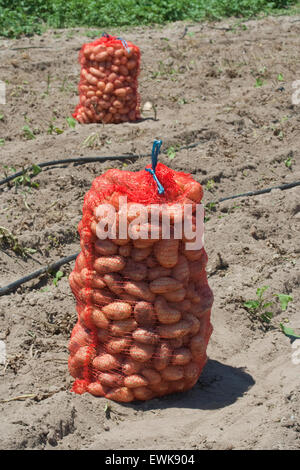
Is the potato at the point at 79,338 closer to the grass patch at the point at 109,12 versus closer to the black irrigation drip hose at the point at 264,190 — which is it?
the black irrigation drip hose at the point at 264,190

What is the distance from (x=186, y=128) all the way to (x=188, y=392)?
14.2 ft

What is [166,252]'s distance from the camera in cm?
335

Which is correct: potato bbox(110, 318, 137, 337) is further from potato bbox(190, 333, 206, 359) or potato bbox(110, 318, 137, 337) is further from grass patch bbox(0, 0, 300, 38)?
grass patch bbox(0, 0, 300, 38)

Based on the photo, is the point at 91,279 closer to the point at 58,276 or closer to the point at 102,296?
the point at 102,296

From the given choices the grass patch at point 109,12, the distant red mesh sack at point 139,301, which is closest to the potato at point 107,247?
the distant red mesh sack at point 139,301

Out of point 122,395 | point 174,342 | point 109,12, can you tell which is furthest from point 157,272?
point 109,12

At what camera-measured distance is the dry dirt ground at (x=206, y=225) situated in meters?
3.40

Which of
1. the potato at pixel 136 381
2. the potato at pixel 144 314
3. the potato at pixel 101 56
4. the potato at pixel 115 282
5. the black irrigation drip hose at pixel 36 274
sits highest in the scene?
the potato at pixel 101 56

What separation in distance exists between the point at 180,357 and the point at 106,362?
0.39 m

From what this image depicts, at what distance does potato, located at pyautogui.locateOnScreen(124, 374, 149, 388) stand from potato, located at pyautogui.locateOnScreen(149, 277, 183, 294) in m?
0.47

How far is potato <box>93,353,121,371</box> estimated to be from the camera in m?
3.53
